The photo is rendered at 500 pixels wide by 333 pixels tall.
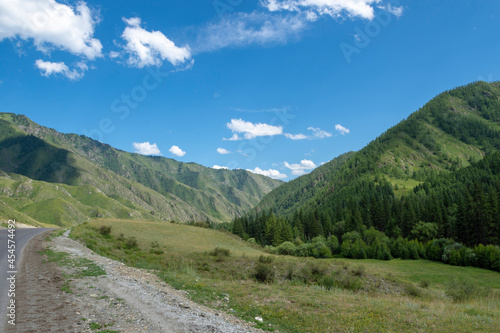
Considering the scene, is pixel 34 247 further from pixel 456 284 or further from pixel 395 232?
pixel 395 232

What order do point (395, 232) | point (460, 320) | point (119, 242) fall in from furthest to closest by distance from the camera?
1. point (395, 232)
2. point (119, 242)
3. point (460, 320)

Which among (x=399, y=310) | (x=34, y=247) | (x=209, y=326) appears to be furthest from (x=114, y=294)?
(x=34, y=247)

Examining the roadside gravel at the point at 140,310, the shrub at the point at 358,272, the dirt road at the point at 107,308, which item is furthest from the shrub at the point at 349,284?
the dirt road at the point at 107,308

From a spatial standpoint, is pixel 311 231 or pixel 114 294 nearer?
pixel 114 294

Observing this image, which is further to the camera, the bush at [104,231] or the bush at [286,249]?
the bush at [286,249]

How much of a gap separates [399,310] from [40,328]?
660 inches

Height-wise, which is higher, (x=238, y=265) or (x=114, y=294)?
(x=114, y=294)

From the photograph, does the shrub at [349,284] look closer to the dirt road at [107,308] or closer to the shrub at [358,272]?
the shrub at [358,272]

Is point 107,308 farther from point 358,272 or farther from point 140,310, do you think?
point 358,272

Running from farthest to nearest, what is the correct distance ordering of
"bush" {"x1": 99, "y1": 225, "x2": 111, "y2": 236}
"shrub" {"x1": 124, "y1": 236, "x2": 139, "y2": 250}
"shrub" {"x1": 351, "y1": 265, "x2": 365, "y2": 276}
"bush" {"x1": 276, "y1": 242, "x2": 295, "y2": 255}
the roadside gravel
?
"bush" {"x1": 276, "y1": 242, "x2": 295, "y2": 255} < "bush" {"x1": 99, "y1": 225, "x2": 111, "y2": 236} < "shrub" {"x1": 124, "y1": 236, "x2": 139, "y2": 250} < "shrub" {"x1": 351, "y1": 265, "x2": 365, "y2": 276} < the roadside gravel

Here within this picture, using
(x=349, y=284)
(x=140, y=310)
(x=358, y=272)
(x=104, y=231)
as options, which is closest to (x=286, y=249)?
(x=358, y=272)

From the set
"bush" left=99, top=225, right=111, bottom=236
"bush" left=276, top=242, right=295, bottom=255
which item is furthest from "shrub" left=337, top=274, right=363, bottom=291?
"bush" left=276, top=242, right=295, bottom=255

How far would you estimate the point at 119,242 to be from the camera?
1772 inches

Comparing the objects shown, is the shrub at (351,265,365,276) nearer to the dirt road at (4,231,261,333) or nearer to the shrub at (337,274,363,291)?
the shrub at (337,274,363,291)
